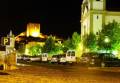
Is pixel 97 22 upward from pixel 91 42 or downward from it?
upward

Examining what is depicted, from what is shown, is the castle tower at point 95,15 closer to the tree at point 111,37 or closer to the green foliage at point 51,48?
the tree at point 111,37

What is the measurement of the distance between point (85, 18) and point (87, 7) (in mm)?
3282

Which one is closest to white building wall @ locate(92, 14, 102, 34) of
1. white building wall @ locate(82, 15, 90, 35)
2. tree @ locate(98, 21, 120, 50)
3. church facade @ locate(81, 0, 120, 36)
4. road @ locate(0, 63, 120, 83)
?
church facade @ locate(81, 0, 120, 36)

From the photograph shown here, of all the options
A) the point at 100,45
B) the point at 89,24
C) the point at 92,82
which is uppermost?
the point at 89,24

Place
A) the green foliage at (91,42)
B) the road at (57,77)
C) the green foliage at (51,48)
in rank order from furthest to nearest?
the green foliage at (51,48) → the green foliage at (91,42) → the road at (57,77)

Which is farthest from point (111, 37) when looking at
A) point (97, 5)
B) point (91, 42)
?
point (97, 5)

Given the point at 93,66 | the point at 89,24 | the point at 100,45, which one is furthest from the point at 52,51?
the point at 93,66

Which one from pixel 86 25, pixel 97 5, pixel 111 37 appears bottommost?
pixel 111 37

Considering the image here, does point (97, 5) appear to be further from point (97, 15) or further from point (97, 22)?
point (97, 22)

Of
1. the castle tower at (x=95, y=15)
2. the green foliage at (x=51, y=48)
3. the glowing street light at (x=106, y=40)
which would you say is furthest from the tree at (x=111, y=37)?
the green foliage at (x=51, y=48)

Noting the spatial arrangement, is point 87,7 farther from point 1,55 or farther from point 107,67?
point 1,55

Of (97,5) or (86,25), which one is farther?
(86,25)

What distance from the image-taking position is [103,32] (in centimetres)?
7219

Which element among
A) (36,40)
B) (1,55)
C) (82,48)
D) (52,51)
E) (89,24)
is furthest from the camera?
(36,40)
